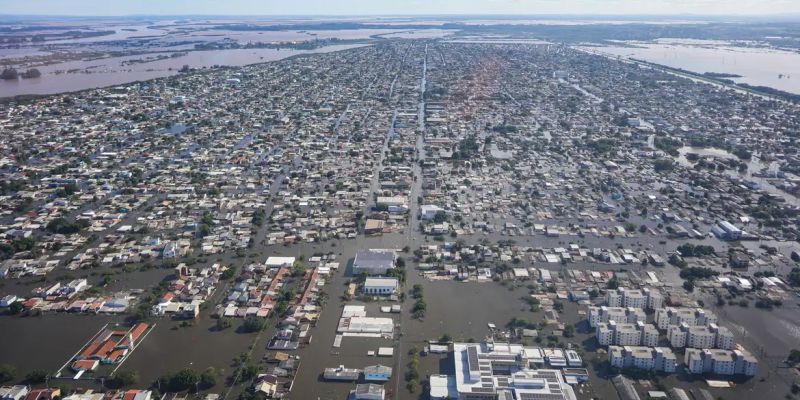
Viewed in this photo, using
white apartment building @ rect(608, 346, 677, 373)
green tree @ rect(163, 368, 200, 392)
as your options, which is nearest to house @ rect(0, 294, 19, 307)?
green tree @ rect(163, 368, 200, 392)

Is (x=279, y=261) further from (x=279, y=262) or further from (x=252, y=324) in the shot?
(x=252, y=324)

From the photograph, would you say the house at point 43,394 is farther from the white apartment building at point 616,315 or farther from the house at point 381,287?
the white apartment building at point 616,315

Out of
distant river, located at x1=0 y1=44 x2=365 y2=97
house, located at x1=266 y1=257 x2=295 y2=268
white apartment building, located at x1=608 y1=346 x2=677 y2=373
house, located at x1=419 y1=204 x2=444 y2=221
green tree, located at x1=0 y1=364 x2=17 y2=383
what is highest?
distant river, located at x1=0 y1=44 x2=365 y2=97

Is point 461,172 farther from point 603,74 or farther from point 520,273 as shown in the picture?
point 603,74

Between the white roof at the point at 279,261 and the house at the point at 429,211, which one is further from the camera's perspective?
the house at the point at 429,211

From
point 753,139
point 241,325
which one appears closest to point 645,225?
point 241,325

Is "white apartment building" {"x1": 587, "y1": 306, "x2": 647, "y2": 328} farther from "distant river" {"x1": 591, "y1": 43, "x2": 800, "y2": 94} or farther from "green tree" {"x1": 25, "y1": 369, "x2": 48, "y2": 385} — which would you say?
"distant river" {"x1": 591, "y1": 43, "x2": 800, "y2": 94}

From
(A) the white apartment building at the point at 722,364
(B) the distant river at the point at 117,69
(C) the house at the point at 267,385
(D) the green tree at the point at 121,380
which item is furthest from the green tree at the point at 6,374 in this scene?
(B) the distant river at the point at 117,69
